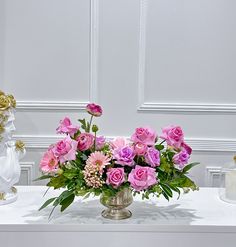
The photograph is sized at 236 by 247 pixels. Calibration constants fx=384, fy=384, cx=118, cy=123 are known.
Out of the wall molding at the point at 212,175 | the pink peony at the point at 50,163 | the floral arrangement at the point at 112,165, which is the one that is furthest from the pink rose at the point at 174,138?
the wall molding at the point at 212,175

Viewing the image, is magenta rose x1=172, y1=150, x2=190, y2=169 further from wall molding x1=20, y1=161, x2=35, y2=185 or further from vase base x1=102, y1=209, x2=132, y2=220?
wall molding x1=20, y1=161, x2=35, y2=185

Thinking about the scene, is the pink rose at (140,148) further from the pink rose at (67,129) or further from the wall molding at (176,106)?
the wall molding at (176,106)

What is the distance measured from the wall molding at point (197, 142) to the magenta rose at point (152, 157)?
0.48 meters

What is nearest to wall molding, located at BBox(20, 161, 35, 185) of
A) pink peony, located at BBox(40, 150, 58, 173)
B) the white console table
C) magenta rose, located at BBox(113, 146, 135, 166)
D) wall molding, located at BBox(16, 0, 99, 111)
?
wall molding, located at BBox(16, 0, 99, 111)

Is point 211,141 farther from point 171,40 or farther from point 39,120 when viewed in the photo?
point 39,120

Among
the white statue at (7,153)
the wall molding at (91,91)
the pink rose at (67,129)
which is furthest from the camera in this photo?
the wall molding at (91,91)

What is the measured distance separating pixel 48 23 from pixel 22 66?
8.2 inches

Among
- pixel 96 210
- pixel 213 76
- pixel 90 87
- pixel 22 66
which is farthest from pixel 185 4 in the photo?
pixel 96 210

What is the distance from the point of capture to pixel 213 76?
5.25 ft

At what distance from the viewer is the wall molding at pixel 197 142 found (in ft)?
5.33

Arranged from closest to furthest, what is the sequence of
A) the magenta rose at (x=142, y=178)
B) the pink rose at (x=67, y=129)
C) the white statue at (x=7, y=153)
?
1. the magenta rose at (x=142, y=178)
2. the pink rose at (x=67, y=129)
3. the white statue at (x=7, y=153)

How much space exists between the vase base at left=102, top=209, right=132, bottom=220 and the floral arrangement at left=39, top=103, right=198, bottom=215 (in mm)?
129

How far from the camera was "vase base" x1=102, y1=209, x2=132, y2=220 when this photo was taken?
1256 mm

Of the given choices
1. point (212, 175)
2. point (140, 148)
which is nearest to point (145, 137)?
point (140, 148)
